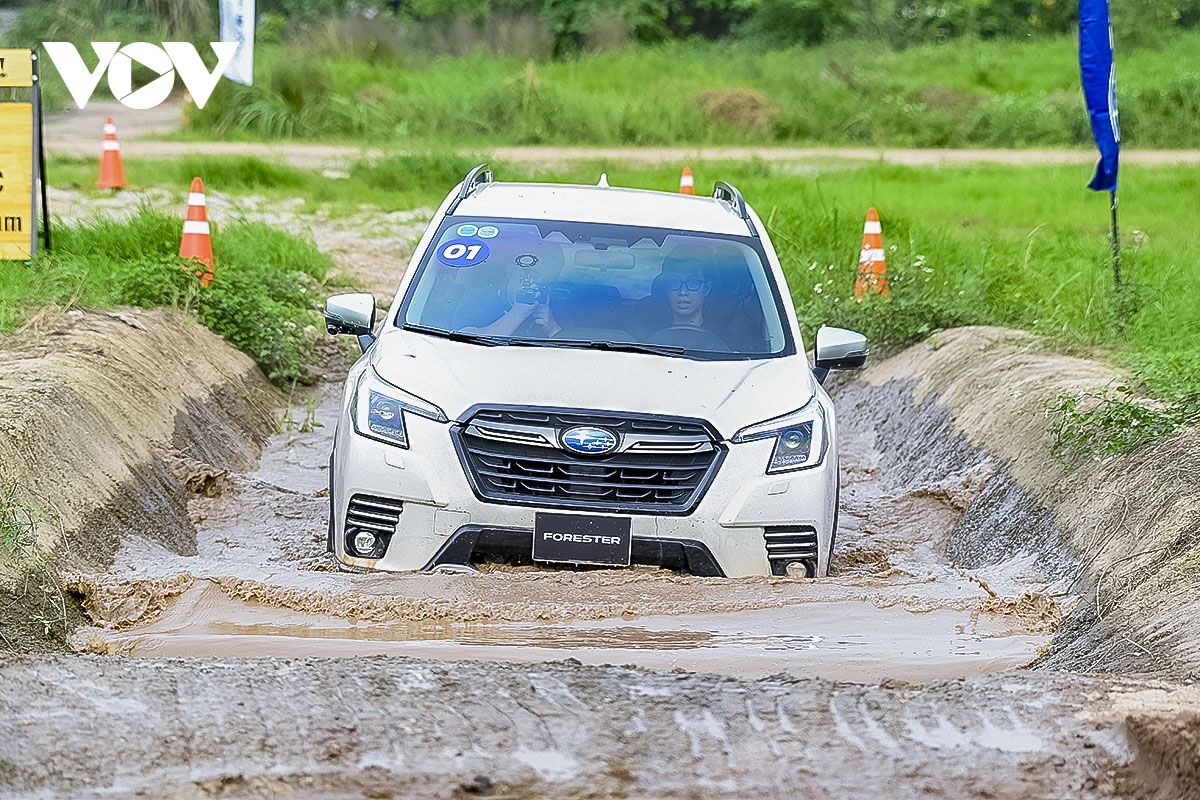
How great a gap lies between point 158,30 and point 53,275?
3038 cm

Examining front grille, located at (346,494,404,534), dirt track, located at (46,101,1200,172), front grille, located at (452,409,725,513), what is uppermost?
front grille, located at (452,409,725,513)

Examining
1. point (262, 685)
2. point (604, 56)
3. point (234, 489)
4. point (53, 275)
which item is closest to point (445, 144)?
point (604, 56)

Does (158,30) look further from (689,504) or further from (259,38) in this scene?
(689,504)

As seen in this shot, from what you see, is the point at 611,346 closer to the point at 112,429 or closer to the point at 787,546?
the point at 787,546

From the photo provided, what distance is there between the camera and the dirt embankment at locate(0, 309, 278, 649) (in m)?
6.03

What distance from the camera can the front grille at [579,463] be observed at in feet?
18.6

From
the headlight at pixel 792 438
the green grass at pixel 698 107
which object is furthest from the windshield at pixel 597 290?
the green grass at pixel 698 107

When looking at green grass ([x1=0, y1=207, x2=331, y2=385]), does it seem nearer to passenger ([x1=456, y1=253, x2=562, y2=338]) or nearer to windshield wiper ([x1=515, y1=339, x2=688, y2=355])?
passenger ([x1=456, y1=253, x2=562, y2=338])

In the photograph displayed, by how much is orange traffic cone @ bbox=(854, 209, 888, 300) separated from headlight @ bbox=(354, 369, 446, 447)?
6.00 m

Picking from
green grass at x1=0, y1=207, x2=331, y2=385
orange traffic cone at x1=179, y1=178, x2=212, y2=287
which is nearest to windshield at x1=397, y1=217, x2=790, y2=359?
green grass at x1=0, y1=207, x2=331, y2=385

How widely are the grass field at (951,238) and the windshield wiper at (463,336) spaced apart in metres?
3.03

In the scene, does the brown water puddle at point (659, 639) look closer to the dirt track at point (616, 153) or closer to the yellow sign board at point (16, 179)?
the yellow sign board at point (16, 179)

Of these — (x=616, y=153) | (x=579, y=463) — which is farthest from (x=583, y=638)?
(x=616, y=153)

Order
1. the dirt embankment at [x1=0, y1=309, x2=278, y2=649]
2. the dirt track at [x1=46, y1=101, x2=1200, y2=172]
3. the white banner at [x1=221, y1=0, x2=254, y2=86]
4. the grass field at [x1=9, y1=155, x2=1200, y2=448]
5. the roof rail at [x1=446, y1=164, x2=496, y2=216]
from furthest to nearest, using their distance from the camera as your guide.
Result: 1. the dirt track at [x1=46, y1=101, x2=1200, y2=172]
2. the white banner at [x1=221, y1=0, x2=254, y2=86]
3. the grass field at [x1=9, y1=155, x2=1200, y2=448]
4. the roof rail at [x1=446, y1=164, x2=496, y2=216]
5. the dirt embankment at [x1=0, y1=309, x2=278, y2=649]
